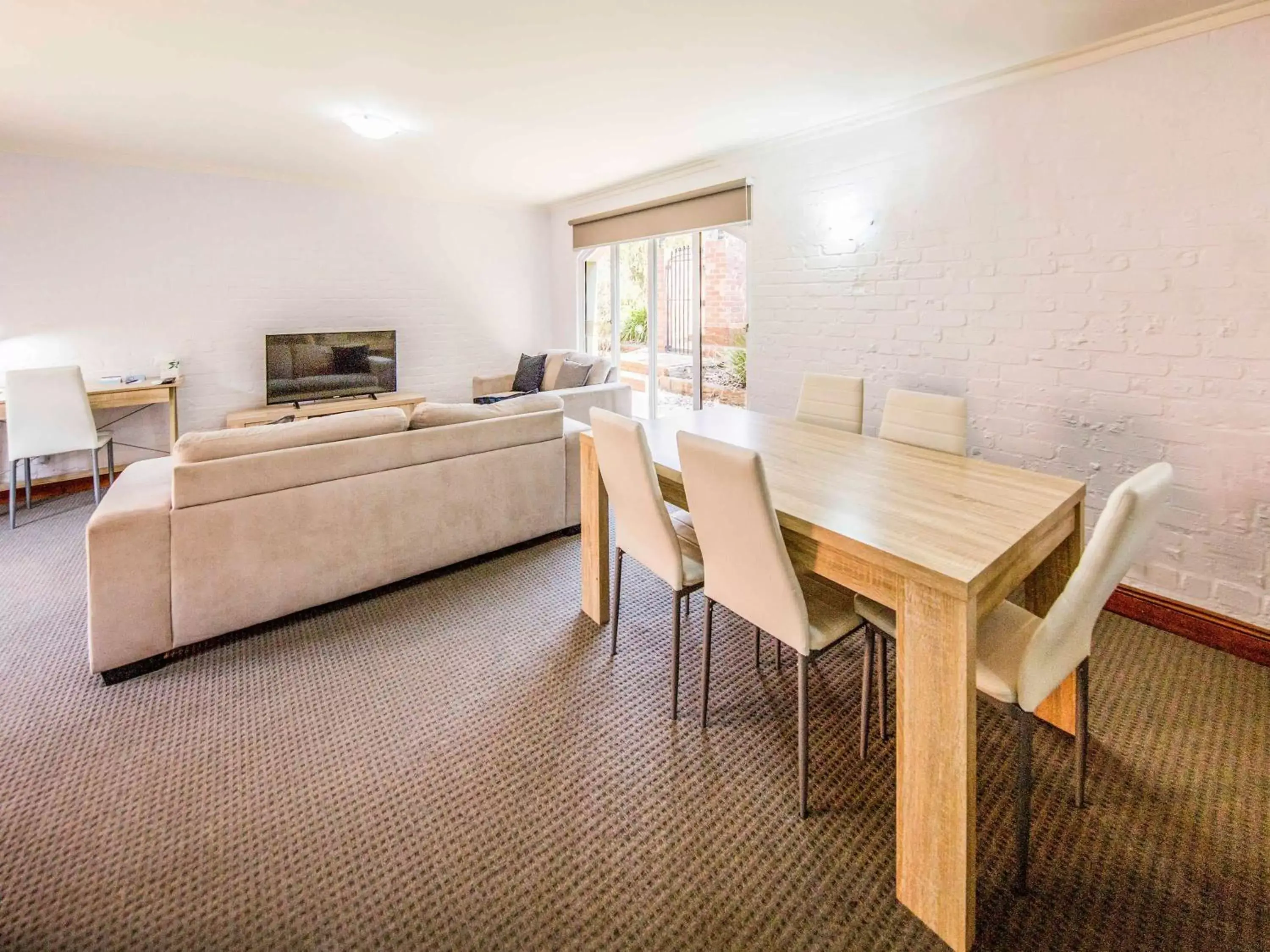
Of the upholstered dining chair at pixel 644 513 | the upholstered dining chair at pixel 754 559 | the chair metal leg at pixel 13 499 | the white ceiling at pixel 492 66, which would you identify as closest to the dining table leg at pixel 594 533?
the upholstered dining chair at pixel 644 513

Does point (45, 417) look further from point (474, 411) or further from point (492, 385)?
point (492, 385)

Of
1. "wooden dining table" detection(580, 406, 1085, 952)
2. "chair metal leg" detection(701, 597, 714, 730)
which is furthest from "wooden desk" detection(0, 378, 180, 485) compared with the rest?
"wooden dining table" detection(580, 406, 1085, 952)

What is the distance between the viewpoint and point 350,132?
3707 mm

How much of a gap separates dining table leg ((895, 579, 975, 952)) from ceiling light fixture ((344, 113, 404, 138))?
3616mm

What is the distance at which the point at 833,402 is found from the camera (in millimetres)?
2895

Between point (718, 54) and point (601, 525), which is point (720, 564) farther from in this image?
point (718, 54)

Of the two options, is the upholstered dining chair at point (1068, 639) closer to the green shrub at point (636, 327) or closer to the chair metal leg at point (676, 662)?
the chair metal leg at point (676, 662)

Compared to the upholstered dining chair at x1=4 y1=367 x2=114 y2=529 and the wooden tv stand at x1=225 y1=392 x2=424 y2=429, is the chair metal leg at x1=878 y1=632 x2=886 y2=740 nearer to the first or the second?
the wooden tv stand at x1=225 y1=392 x2=424 y2=429

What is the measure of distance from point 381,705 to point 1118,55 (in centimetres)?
378

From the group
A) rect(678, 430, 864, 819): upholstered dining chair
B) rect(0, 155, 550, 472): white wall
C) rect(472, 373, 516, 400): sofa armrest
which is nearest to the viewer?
rect(678, 430, 864, 819): upholstered dining chair

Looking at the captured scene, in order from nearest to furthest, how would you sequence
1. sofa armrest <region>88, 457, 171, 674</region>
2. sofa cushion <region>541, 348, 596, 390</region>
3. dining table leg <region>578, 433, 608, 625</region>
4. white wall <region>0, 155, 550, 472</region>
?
sofa armrest <region>88, 457, 171, 674</region>
dining table leg <region>578, 433, 608, 625</region>
white wall <region>0, 155, 550, 472</region>
sofa cushion <region>541, 348, 596, 390</region>

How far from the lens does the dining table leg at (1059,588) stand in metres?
1.86

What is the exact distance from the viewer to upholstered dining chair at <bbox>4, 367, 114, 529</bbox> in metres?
3.60

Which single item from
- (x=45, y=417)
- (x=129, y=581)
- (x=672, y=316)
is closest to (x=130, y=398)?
(x=45, y=417)
